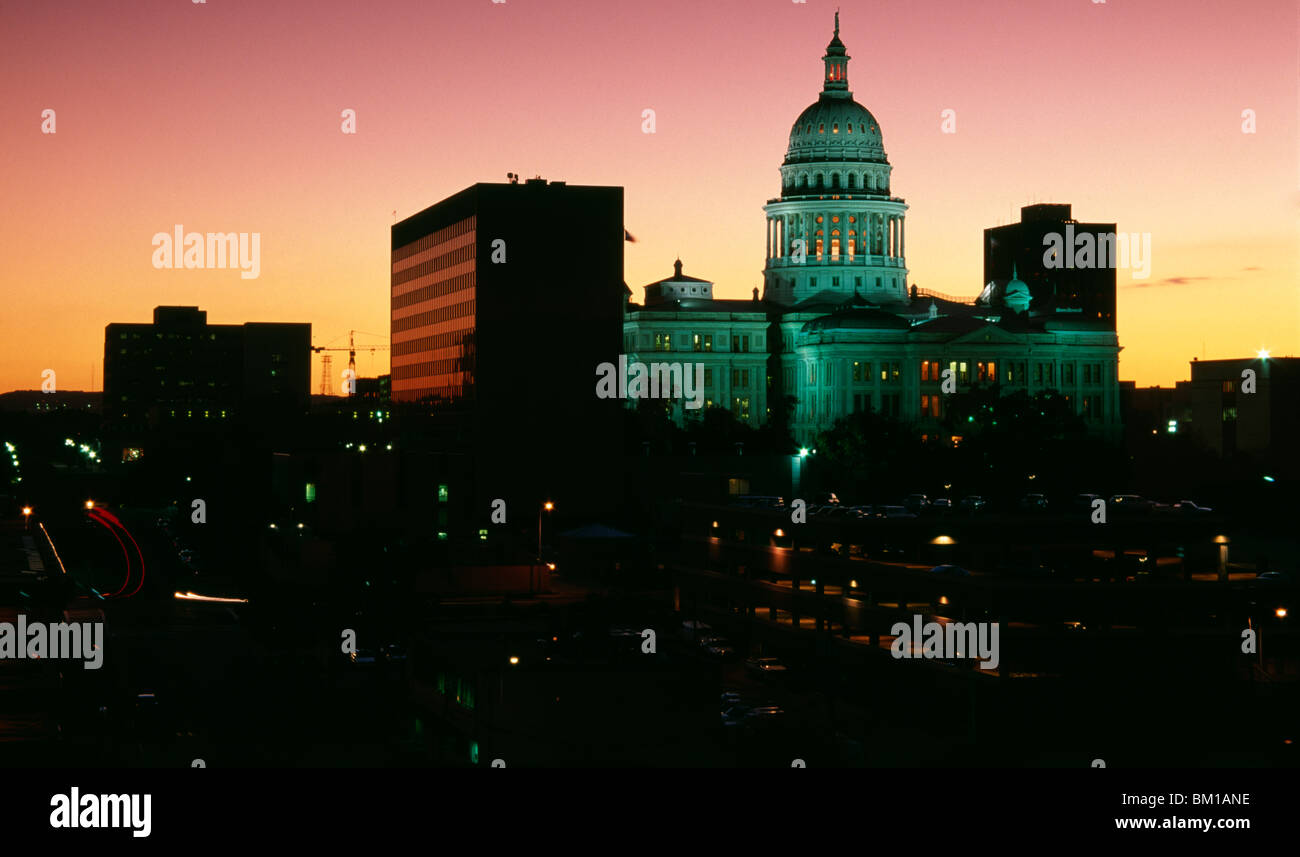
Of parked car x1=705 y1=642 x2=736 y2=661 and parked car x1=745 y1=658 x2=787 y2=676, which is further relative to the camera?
parked car x1=705 y1=642 x2=736 y2=661

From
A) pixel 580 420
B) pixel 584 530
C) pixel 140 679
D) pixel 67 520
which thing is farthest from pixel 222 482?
pixel 140 679

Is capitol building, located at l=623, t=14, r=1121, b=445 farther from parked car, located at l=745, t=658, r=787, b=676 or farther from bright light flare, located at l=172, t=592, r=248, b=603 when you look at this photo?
parked car, located at l=745, t=658, r=787, b=676

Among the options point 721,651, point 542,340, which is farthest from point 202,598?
point 542,340

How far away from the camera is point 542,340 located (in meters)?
121

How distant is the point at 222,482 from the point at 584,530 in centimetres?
5419

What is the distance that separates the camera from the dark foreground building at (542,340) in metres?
119

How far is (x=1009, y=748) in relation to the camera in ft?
175

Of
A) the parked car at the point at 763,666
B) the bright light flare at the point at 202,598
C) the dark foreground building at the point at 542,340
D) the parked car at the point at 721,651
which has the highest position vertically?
the dark foreground building at the point at 542,340

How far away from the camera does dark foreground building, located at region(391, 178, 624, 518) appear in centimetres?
11931

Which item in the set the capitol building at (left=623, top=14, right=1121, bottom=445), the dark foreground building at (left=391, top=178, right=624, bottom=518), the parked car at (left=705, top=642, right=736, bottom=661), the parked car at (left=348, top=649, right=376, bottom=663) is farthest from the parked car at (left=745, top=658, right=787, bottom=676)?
the capitol building at (left=623, top=14, right=1121, bottom=445)

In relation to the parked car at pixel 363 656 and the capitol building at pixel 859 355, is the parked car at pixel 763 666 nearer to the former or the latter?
the parked car at pixel 363 656

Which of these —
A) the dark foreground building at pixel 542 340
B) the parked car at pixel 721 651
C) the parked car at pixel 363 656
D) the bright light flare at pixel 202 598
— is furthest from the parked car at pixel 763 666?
the dark foreground building at pixel 542 340
